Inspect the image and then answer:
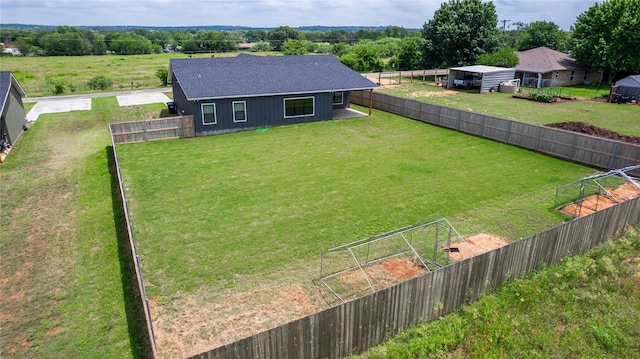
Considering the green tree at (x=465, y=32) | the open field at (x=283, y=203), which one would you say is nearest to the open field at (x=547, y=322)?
the open field at (x=283, y=203)

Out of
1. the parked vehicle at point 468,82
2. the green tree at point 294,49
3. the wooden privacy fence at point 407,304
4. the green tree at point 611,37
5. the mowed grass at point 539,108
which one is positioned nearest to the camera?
the wooden privacy fence at point 407,304

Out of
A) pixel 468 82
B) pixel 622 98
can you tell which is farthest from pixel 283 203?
pixel 622 98

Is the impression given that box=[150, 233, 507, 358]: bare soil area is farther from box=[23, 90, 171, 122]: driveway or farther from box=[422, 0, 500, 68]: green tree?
box=[422, 0, 500, 68]: green tree

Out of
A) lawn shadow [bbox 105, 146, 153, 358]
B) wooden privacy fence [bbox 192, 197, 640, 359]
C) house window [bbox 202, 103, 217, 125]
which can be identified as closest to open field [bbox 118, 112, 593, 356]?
lawn shadow [bbox 105, 146, 153, 358]

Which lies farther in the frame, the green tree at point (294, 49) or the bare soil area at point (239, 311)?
the green tree at point (294, 49)

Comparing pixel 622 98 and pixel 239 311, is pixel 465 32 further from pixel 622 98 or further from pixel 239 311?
pixel 239 311

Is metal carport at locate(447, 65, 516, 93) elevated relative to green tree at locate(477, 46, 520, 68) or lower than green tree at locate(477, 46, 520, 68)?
lower

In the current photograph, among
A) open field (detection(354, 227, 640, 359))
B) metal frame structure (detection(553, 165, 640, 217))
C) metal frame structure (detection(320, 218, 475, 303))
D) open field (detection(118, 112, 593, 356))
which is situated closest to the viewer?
open field (detection(354, 227, 640, 359))

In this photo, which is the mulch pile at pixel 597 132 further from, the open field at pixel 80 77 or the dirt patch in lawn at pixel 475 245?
the open field at pixel 80 77
